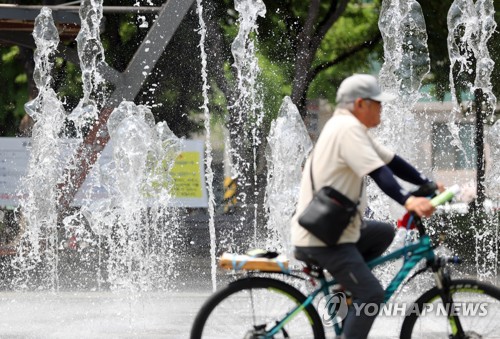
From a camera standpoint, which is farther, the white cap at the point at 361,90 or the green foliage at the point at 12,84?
the green foliage at the point at 12,84

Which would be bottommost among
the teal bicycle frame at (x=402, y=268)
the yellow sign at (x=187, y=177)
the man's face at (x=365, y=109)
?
the teal bicycle frame at (x=402, y=268)

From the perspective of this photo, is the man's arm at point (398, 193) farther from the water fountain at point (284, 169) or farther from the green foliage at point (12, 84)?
the green foliage at point (12, 84)

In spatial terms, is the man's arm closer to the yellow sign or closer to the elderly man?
the elderly man

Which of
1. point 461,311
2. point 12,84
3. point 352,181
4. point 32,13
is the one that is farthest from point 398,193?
point 12,84

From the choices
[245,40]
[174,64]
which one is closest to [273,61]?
[174,64]

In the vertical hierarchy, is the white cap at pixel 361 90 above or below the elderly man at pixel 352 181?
above

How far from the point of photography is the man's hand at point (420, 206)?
5.14 metres

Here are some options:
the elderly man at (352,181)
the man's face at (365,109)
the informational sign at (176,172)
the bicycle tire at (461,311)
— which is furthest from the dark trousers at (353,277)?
the informational sign at (176,172)

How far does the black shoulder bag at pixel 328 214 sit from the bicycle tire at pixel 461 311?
548mm

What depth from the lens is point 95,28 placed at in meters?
14.6

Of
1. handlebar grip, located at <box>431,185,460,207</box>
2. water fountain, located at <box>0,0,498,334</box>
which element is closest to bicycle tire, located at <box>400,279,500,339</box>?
handlebar grip, located at <box>431,185,460,207</box>

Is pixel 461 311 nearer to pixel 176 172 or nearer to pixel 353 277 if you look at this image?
pixel 353 277

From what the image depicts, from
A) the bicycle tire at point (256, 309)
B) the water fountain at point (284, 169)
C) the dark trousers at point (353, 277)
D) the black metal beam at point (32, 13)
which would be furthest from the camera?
the black metal beam at point (32, 13)

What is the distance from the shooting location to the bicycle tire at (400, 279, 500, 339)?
17.6 feet
